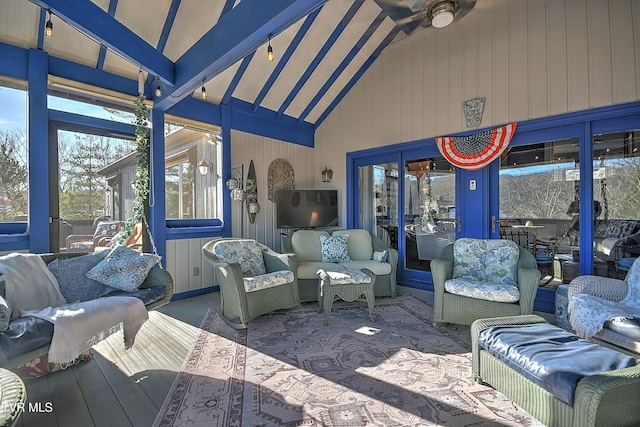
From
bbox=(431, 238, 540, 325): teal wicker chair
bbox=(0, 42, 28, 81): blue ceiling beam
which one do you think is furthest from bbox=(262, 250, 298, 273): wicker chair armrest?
bbox=(0, 42, 28, 81): blue ceiling beam

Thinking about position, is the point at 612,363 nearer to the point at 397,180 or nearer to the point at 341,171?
the point at 397,180

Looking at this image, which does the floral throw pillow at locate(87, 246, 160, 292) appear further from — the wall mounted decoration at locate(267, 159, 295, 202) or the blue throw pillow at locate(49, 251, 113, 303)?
the wall mounted decoration at locate(267, 159, 295, 202)

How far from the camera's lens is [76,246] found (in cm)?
356

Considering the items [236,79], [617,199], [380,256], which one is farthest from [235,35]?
[617,199]

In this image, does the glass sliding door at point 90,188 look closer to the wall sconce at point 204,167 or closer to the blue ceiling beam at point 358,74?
the wall sconce at point 204,167

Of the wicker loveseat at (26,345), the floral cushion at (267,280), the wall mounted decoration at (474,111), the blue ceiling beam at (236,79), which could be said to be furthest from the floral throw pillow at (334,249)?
the wicker loveseat at (26,345)

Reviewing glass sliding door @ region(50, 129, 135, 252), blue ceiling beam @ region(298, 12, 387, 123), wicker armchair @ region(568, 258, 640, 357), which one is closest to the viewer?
wicker armchair @ region(568, 258, 640, 357)

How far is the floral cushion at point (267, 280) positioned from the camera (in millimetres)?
3170

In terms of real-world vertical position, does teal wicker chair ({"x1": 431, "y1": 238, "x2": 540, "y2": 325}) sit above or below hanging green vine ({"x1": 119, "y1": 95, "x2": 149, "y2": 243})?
below

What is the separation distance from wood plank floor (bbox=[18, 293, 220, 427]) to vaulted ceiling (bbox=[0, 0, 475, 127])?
261 centimetres

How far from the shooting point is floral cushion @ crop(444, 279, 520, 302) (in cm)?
280

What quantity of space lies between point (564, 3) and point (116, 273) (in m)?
5.31

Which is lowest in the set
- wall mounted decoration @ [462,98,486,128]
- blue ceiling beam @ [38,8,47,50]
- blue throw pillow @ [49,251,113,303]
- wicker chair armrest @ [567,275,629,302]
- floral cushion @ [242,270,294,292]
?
floral cushion @ [242,270,294,292]

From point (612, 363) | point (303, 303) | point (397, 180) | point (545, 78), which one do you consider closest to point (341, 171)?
point (397, 180)
